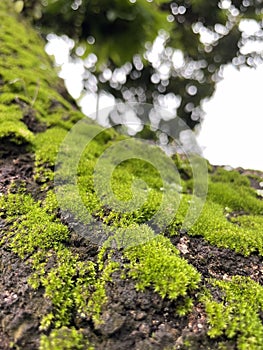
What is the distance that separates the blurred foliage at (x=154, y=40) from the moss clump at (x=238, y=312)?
358cm

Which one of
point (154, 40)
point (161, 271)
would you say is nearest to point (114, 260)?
point (161, 271)

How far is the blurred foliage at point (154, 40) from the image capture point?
472 cm

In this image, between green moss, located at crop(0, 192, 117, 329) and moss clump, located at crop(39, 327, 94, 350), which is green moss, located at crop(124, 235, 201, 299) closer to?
green moss, located at crop(0, 192, 117, 329)

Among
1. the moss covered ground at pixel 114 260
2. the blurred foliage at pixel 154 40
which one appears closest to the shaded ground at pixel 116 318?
the moss covered ground at pixel 114 260

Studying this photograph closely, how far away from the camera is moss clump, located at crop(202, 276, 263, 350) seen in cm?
175

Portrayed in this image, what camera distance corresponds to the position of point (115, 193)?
9.14ft

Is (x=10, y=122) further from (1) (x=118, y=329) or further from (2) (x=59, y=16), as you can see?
(2) (x=59, y=16)

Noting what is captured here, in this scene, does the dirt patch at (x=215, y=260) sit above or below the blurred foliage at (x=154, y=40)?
below

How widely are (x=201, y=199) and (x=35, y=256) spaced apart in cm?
191

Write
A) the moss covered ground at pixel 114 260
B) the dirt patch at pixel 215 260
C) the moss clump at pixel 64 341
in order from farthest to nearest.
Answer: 1. the dirt patch at pixel 215 260
2. the moss covered ground at pixel 114 260
3. the moss clump at pixel 64 341

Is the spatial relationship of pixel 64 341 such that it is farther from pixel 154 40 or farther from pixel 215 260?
pixel 154 40

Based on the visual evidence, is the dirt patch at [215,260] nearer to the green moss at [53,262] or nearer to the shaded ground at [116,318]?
the shaded ground at [116,318]

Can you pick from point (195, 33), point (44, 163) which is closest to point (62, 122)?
point (44, 163)

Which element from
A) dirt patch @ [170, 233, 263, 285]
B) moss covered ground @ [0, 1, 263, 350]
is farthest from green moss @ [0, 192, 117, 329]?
dirt patch @ [170, 233, 263, 285]
